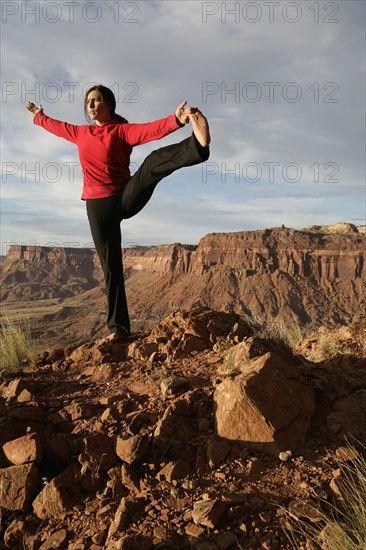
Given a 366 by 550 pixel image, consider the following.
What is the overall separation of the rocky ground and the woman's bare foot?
146cm

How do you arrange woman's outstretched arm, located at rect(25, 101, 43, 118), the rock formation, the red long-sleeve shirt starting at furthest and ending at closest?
the rock formation
woman's outstretched arm, located at rect(25, 101, 43, 118)
the red long-sleeve shirt

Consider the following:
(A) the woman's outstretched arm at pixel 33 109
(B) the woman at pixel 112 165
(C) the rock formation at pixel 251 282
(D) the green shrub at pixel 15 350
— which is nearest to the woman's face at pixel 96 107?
(B) the woman at pixel 112 165

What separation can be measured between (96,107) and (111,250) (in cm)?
127

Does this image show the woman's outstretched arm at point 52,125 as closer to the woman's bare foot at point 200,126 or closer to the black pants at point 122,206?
the black pants at point 122,206

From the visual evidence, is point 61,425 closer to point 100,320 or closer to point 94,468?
point 94,468

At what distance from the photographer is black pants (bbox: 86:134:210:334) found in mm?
2734

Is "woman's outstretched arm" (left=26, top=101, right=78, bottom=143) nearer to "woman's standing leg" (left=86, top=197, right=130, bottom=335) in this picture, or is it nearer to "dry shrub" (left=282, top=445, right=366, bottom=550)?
"woman's standing leg" (left=86, top=197, right=130, bottom=335)

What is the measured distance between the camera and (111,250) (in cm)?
392

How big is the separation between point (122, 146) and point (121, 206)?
1.62 ft

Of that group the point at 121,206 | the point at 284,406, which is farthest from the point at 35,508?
the point at 121,206

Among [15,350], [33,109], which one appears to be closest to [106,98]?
[33,109]

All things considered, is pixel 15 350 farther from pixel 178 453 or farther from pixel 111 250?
pixel 178 453

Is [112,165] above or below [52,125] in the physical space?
below

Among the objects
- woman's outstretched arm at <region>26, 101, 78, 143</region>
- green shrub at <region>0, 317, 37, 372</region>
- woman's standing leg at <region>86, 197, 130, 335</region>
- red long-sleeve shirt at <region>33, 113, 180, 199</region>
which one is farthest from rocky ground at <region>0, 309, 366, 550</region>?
woman's outstretched arm at <region>26, 101, 78, 143</region>
